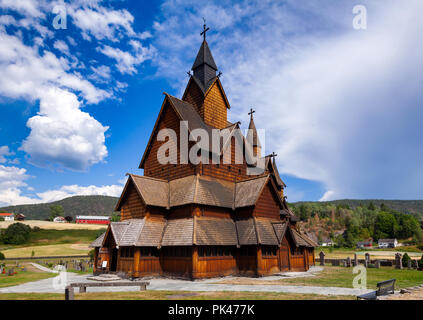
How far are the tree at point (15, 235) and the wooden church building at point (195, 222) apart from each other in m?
81.1

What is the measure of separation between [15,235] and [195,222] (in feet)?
305

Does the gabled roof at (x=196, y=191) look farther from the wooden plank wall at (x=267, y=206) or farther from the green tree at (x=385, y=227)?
the green tree at (x=385, y=227)

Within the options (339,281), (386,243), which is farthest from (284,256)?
(386,243)

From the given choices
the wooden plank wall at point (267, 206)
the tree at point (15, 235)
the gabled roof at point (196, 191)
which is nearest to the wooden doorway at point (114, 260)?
the gabled roof at point (196, 191)

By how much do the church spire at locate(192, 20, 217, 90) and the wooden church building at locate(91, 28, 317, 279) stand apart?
151 inches

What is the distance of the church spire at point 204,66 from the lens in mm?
36188

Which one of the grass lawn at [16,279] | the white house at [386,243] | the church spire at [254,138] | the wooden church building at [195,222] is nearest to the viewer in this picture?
the grass lawn at [16,279]

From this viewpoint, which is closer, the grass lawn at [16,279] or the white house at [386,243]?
the grass lawn at [16,279]

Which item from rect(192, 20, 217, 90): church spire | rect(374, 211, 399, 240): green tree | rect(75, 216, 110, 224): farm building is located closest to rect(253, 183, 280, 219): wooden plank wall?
rect(192, 20, 217, 90): church spire

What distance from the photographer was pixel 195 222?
83.4 ft

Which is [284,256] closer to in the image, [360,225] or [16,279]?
[16,279]

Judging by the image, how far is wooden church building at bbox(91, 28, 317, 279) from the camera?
2509 cm

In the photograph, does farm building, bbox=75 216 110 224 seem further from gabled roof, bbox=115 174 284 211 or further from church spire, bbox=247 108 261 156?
gabled roof, bbox=115 174 284 211
